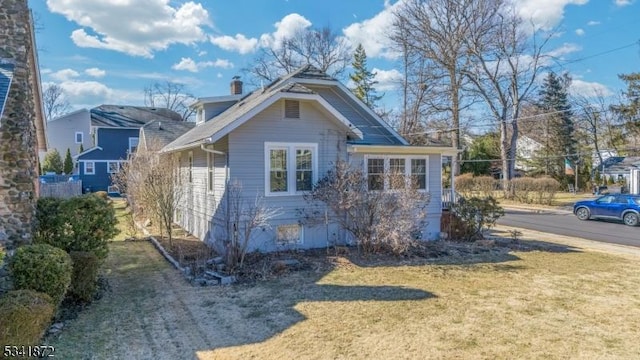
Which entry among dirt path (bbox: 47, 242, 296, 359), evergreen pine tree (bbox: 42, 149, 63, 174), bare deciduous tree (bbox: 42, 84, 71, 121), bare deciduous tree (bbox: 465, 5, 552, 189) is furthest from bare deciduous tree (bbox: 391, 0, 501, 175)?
bare deciduous tree (bbox: 42, 84, 71, 121)

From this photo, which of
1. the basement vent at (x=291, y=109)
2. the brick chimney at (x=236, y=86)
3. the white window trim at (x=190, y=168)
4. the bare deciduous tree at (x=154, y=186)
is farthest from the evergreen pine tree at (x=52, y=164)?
the basement vent at (x=291, y=109)

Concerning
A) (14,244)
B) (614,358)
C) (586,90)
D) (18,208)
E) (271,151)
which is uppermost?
(586,90)

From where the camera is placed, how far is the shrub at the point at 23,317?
452cm

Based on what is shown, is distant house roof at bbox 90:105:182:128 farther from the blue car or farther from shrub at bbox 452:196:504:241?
the blue car

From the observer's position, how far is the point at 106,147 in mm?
36375

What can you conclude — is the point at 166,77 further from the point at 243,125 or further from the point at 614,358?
the point at 614,358

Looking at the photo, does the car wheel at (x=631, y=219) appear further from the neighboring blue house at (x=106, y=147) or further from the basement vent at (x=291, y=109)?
the neighboring blue house at (x=106, y=147)

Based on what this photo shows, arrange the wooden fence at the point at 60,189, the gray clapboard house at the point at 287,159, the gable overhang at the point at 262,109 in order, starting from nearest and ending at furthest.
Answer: the gable overhang at the point at 262,109
the gray clapboard house at the point at 287,159
the wooden fence at the point at 60,189

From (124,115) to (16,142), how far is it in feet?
117

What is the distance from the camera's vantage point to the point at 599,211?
20766mm

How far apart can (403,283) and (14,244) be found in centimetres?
729

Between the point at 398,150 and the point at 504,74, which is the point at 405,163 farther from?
the point at 504,74

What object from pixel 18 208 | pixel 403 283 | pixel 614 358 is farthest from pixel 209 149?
pixel 614 358

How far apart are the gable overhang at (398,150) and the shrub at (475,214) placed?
1.94 meters
